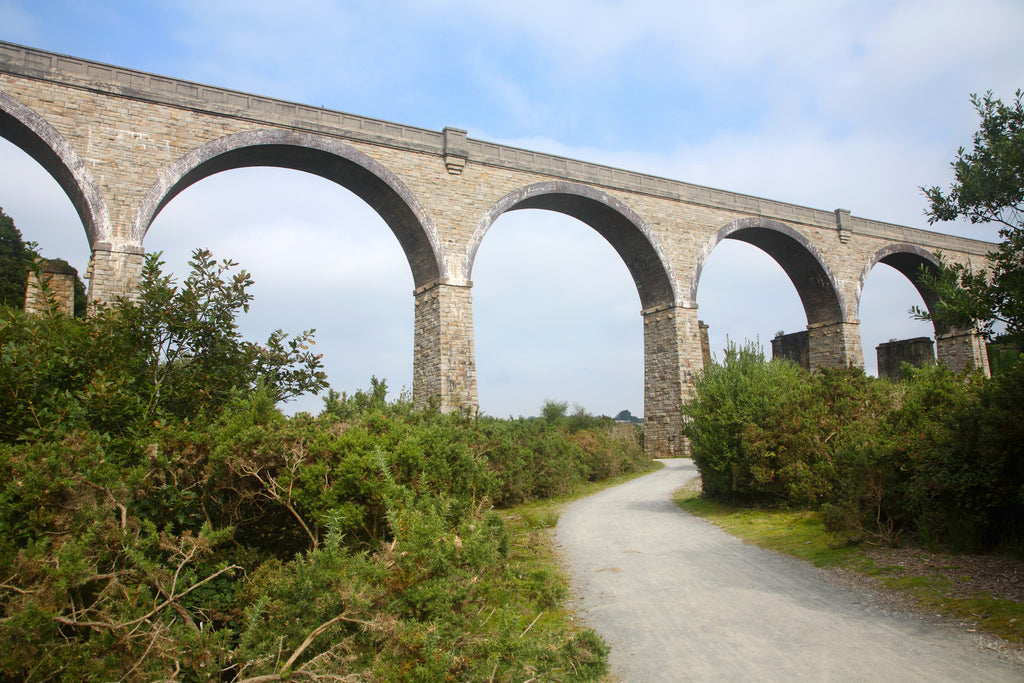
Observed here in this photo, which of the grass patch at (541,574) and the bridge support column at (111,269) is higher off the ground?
the bridge support column at (111,269)

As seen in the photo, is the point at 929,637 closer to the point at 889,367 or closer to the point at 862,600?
the point at 862,600

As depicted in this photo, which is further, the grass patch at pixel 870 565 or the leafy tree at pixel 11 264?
the leafy tree at pixel 11 264

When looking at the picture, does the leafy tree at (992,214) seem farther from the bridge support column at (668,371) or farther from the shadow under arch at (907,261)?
the shadow under arch at (907,261)

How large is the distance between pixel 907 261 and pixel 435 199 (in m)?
20.5

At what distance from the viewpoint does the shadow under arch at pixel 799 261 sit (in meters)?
22.0

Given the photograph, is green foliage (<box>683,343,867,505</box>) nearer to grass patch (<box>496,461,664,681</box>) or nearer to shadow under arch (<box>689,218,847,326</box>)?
grass patch (<box>496,461,664,681</box>)

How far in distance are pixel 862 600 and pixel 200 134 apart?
47.0ft

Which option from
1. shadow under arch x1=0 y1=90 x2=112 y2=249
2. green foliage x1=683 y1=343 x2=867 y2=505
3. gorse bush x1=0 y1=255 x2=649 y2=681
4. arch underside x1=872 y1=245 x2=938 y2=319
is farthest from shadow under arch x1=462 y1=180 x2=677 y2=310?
gorse bush x1=0 y1=255 x2=649 y2=681

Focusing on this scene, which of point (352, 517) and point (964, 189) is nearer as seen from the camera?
point (352, 517)

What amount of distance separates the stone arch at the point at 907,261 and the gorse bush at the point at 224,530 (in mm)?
23225

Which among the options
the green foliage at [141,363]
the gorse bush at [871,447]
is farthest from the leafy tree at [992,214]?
the green foliage at [141,363]

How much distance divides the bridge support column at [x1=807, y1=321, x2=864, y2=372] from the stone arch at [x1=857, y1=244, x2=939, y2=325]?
1.25 m

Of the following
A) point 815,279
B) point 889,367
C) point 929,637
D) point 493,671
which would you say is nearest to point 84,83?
point 493,671

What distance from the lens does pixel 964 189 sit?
Answer: 4.95 metres
